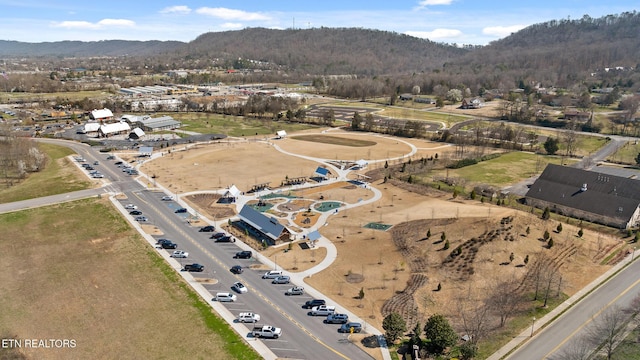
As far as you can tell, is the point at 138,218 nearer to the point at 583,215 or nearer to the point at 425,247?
the point at 425,247

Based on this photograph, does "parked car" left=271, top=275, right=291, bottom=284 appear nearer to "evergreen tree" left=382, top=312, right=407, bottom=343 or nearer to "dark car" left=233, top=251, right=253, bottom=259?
"dark car" left=233, top=251, right=253, bottom=259

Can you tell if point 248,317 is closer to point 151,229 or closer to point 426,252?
point 426,252

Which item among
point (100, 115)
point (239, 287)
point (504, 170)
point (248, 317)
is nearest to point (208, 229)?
point (239, 287)

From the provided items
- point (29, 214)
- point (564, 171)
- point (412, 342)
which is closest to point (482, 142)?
point (564, 171)

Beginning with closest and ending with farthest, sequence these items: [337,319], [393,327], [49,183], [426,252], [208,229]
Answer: [393,327] → [337,319] → [426,252] → [208,229] → [49,183]

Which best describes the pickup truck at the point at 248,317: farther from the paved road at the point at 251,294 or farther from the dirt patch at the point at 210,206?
the dirt patch at the point at 210,206

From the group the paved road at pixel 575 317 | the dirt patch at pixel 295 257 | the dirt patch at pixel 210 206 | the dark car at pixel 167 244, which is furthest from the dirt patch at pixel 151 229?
the paved road at pixel 575 317
